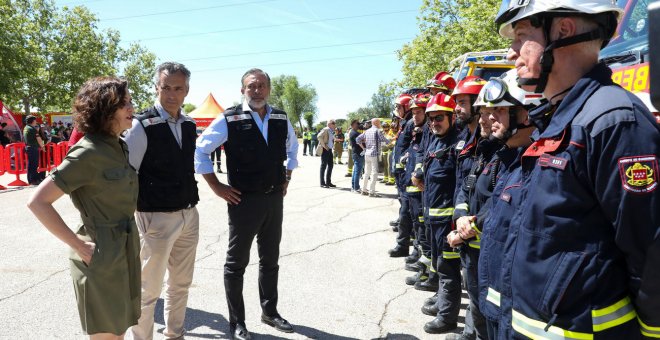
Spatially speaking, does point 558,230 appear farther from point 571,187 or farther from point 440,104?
point 440,104

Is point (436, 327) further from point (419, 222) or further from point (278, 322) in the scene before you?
point (419, 222)

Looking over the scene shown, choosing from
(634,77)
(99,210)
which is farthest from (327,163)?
(99,210)

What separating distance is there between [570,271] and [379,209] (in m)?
8.86

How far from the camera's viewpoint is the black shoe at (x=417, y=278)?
5223 mm

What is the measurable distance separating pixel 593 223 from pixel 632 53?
2.74 meters

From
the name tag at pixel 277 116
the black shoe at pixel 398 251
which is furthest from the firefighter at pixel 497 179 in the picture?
the black shoe at pixel 398 251

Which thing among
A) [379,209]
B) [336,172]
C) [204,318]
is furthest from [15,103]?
[204,318]

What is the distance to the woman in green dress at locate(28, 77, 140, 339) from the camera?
2.41 m

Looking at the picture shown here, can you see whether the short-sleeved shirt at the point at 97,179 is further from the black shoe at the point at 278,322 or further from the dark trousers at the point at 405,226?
the dark trousers at the point at 405,226

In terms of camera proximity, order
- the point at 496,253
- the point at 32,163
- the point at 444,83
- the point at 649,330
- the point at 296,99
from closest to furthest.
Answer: the point at 649,330
the point at 496,253
the point at 444,83
the point at 32,163
the point at 296,99

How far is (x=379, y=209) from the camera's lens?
1034cm

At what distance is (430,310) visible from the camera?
4.36m

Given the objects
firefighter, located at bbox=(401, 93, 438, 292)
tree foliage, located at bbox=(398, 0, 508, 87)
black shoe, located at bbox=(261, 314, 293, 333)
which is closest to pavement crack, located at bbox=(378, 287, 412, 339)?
firefighter, located at bbox=(401, 93, 438, 292)

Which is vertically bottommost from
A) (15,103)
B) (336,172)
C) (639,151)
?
(336,172)
